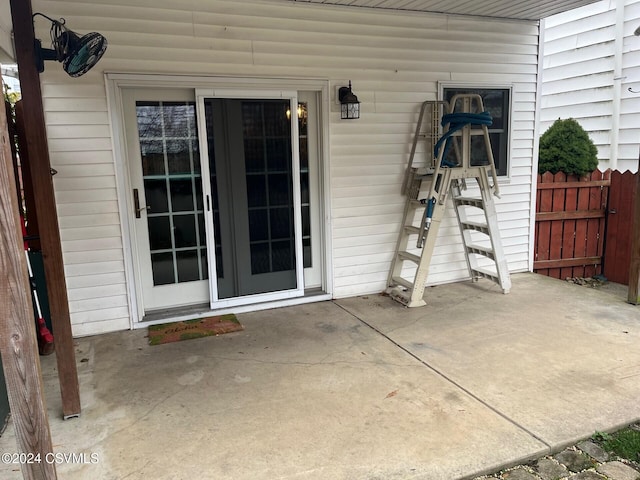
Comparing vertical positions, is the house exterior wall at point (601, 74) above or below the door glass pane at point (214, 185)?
above

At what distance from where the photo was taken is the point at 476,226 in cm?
457

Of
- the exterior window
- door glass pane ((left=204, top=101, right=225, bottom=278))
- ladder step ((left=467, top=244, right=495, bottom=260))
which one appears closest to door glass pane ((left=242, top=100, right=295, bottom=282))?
door glass pane ((left=204, top=101, right=225, bottom=278))

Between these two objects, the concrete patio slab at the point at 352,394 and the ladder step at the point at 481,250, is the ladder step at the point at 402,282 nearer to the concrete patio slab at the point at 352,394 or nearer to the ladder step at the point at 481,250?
the concrete patio slab at the point at 352,394

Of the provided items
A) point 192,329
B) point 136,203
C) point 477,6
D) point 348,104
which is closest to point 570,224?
point 477,6

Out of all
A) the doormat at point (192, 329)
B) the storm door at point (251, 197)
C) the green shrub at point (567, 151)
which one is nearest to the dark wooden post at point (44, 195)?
the doormat at point (192, 329)

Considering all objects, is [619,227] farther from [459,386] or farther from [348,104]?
[459,386]

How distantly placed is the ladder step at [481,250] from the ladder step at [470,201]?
44 cm

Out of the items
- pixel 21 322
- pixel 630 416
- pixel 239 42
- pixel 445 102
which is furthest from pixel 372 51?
pixel 21 322

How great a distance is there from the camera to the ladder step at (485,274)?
462 centimetres

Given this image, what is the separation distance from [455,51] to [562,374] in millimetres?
3181

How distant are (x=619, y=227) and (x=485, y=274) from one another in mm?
1957

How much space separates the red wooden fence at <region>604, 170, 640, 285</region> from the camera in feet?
17.2

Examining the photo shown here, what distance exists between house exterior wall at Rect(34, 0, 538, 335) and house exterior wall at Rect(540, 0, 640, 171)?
5.75ft

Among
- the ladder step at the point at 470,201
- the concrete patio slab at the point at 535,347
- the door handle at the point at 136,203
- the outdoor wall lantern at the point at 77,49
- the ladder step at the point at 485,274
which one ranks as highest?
the outdoor wall lantern at the point at 77,49
